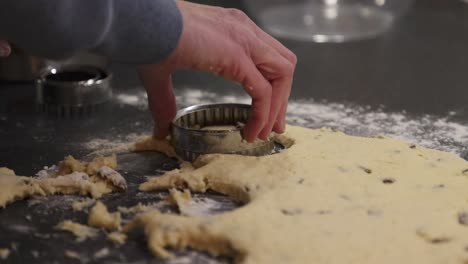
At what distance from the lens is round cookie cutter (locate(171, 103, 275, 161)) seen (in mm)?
1314

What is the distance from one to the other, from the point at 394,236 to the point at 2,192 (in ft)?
2.16

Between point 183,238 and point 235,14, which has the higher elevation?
point 235,14

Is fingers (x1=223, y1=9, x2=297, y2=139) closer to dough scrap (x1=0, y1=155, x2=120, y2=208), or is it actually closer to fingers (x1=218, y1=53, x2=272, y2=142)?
fingers (x1=218, y1=53, x2=272, y2=142)

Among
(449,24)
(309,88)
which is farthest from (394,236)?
(449,24)

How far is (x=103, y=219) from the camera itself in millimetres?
1091

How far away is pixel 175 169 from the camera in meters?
1.32

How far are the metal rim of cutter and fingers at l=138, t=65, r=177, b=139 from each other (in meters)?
0.40

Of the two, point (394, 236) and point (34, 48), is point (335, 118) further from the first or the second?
point (34, 48)

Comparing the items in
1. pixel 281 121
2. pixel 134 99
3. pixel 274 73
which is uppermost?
pixel 274 73

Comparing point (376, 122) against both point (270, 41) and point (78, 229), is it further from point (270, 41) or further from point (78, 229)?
point (78, 229)

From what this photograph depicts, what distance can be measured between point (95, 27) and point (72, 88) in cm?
71

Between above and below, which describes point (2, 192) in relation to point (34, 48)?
below

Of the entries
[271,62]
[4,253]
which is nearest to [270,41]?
[271,62]

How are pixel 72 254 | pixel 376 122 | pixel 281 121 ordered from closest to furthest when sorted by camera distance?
pixel 72 254 → pixel 281 121 → pixel 376 122
